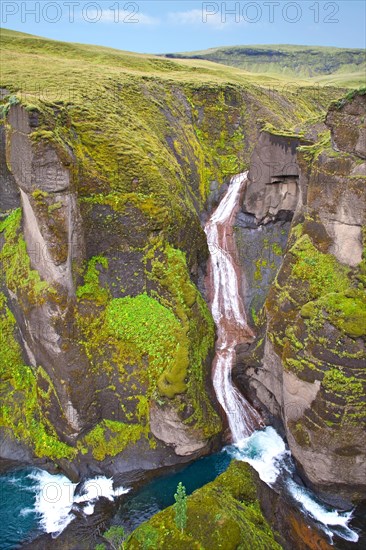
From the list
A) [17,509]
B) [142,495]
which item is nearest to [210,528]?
[142,495]

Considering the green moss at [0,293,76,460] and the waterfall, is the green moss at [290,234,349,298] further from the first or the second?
the green moss at [0,293,76,460]

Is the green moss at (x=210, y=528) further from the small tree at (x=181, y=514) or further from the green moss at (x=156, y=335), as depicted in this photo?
the green moss at (x=156, y=335)

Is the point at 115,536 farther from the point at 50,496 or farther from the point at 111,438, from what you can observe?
the point at 111,438

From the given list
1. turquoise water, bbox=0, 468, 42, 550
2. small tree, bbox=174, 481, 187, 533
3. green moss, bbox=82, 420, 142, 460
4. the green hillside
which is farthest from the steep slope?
the green hillside

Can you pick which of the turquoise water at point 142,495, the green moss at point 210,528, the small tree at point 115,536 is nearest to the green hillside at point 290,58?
the turquoise water at point 142,495

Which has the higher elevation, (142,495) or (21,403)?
(21,403)

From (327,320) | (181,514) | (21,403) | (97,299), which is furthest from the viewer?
(21,403)
